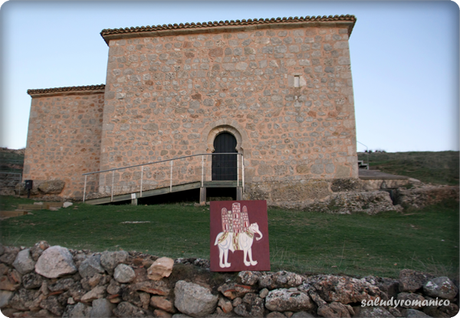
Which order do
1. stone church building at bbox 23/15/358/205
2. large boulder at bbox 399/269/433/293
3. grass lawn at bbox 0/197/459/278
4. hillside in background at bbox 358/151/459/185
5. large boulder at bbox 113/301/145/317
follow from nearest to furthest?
large boulder at bbox 399/269/433/293
large boulder at bbox 113/301/145/317
grass lawn at bbox 0/197/459/278
hillside in background at bbox 358/151/459/185
stone church building at bbox 23/15/358/205

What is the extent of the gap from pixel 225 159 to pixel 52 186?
27.4 ft

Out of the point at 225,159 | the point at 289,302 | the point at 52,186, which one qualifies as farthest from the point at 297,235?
the point at 52,186

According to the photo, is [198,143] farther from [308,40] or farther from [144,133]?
[308,40]

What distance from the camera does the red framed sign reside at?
15.0 ft

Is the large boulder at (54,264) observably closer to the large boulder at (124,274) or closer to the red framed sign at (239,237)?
the large boulder at (124,274)

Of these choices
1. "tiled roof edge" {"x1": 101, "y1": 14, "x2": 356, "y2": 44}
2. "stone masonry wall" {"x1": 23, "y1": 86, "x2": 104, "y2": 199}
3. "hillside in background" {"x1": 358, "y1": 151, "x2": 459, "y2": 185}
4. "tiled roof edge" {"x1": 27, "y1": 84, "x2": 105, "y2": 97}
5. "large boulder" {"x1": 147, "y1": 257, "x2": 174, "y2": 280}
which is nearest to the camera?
"large boulder" {"x1": 147, "y1": 257, "x2": 174, "y2": 280}

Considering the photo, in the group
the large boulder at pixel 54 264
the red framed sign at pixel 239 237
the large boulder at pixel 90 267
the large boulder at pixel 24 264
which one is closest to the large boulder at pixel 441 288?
the red framed sign at pixel 239 237

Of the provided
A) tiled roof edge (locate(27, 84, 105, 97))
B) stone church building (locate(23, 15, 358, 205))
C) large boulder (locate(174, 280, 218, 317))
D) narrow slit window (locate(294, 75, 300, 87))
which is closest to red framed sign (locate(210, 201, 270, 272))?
large boulder (locate(174, 280, 218, 317))

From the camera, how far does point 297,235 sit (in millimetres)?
7934

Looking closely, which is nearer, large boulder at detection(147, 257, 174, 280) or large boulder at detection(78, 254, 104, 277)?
large boulder at detection(147, 257, 174, 280)

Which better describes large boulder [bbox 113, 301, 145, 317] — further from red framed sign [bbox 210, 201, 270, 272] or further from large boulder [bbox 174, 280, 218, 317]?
red framed sign [bbox 210, 201, 270, 272]

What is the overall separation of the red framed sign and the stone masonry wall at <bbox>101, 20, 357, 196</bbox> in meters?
8.02

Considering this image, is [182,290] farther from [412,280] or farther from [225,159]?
[225,159]

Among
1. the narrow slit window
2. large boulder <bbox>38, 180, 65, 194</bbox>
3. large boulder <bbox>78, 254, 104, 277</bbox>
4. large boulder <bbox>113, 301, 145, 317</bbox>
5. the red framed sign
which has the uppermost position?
the narrow slit window
